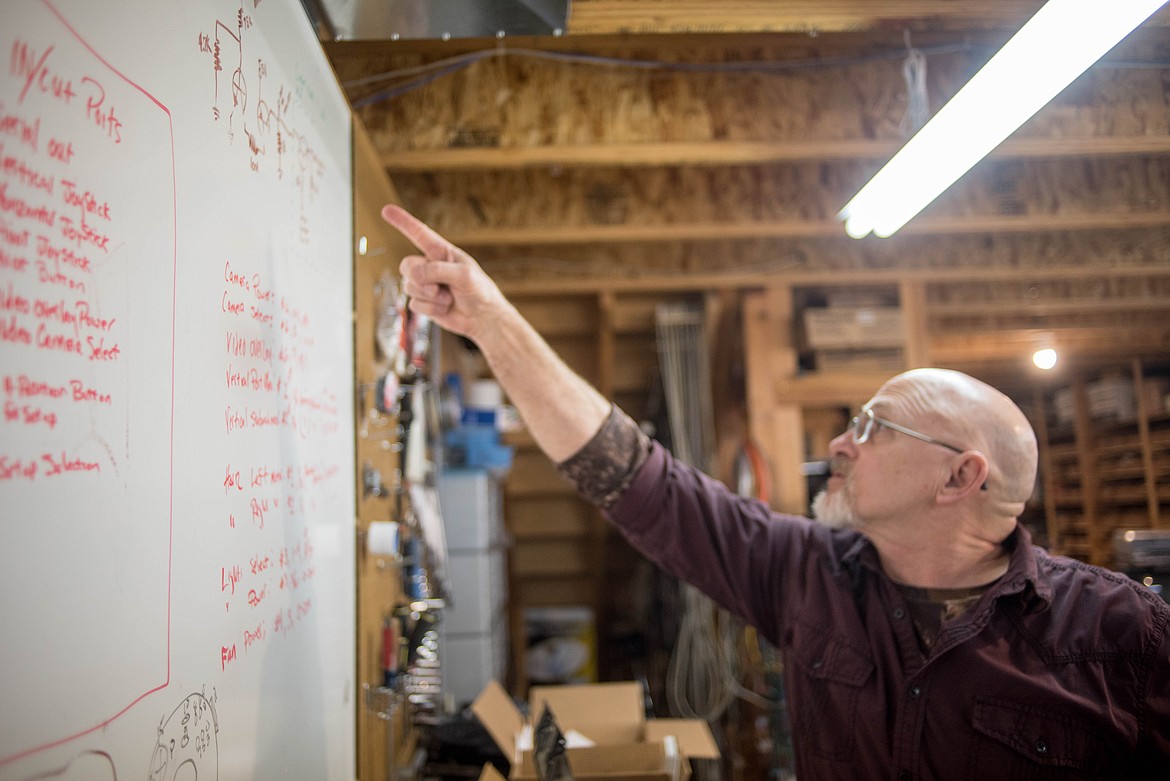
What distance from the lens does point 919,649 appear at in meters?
1.54

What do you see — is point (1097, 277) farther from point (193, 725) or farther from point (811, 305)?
point (193, 725)

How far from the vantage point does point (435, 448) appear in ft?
10.8

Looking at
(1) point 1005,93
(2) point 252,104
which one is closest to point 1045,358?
(1) point 1005,93

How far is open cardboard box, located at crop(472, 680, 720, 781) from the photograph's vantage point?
6.57 ft

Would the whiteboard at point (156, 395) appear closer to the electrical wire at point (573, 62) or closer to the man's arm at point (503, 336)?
the man's arm at point (503, 336)

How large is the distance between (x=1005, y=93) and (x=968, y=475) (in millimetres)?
775

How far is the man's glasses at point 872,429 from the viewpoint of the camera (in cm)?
163

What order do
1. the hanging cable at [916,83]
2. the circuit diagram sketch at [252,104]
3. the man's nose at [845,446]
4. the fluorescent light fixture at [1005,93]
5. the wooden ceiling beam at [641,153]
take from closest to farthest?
the circuit diagram sketch at [252,104] < the fluorescent light fixture at [1005,93] < the man's nose at [845,446] < the hanging cable at [916,83] < the wooden ceiling beam at [641,153]

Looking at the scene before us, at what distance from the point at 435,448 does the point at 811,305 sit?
2131 millimetres

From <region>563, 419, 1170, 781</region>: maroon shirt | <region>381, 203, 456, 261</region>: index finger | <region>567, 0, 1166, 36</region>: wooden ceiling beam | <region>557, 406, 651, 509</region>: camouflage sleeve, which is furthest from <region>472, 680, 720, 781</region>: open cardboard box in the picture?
<region>567, 0, 1166, 36</region>: wooden ceiling beam

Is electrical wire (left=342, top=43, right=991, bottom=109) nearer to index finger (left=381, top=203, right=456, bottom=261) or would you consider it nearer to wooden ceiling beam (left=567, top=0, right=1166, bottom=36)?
wooden ceiling beam (left=567, top=0, right=1166, bottom=36)

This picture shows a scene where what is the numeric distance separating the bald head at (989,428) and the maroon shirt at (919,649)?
0.11 metres

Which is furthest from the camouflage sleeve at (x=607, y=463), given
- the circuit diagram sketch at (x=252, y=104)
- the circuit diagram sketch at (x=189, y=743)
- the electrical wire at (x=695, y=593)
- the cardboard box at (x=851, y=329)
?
the cardboard box at (x=851, y=329)

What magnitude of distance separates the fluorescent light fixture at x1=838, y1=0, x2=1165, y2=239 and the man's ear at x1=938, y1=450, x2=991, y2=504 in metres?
0.71
